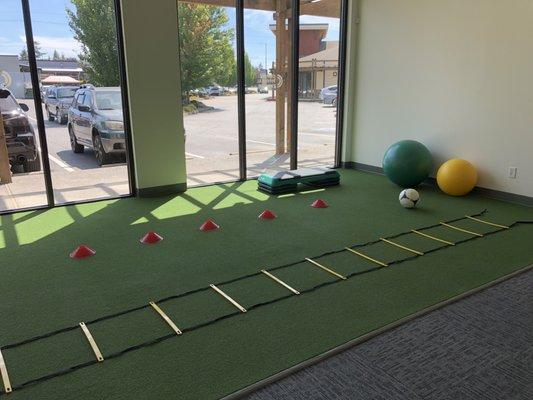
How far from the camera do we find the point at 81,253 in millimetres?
3195

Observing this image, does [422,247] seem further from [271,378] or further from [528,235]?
[271,378]

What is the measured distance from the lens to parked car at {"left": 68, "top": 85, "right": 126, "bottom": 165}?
4707mm

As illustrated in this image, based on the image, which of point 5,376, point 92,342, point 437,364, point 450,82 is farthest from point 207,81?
point 437,364

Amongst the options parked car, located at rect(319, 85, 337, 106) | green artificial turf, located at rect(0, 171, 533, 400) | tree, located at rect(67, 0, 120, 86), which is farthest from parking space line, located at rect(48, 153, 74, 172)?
parked car, located at rect(319, 85, 337, 106)

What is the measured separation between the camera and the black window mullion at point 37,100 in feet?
13.2

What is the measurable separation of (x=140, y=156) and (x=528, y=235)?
4.02m

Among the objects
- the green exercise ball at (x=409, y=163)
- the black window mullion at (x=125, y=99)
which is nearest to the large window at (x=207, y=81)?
the black window mullion at (x=125, y=99)

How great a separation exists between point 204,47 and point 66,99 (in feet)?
5.80

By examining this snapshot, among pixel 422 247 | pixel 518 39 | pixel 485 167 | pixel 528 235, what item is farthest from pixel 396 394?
pixel 518 39

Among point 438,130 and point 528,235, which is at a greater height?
point 438,130

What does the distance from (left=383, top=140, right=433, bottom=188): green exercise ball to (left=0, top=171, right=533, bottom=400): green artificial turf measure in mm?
489

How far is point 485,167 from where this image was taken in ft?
15.9

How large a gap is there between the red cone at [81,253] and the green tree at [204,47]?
8.48 ft

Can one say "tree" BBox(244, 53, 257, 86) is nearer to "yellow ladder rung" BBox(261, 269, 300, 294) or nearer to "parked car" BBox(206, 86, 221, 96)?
"parked car" BBox(206, 86, 221, 96)
